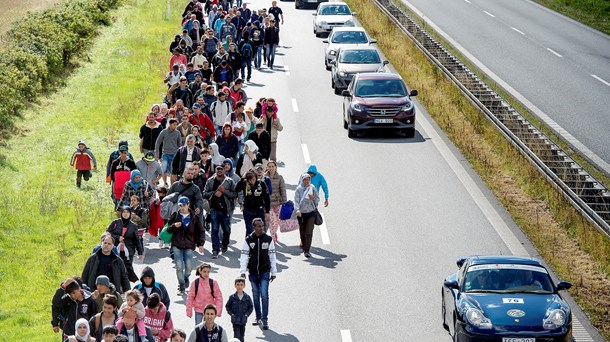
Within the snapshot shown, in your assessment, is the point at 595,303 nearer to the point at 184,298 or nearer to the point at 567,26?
the point at 184,298

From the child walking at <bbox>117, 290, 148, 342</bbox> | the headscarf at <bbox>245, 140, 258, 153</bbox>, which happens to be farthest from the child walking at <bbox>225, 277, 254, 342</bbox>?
the headscarf at <bbox>245, 140, 258, 153</bbox>

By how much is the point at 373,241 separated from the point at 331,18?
27755 mm

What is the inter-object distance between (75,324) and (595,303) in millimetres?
8308

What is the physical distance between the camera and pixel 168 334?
14672 millimetres

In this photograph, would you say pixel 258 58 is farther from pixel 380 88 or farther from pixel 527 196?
pixel 527 196

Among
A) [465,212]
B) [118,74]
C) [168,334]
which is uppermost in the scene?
[168,334]

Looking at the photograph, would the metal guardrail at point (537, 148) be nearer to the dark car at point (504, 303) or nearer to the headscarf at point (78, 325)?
the dark car at point (504, 303)

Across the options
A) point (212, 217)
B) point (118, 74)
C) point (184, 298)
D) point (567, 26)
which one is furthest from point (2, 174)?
point (567, 26)

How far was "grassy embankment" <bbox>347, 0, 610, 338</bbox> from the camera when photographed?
19.4 m

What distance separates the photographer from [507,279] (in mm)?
16578

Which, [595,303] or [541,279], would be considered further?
[595,303]

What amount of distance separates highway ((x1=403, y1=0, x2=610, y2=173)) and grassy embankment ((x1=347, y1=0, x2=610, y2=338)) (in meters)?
2.41

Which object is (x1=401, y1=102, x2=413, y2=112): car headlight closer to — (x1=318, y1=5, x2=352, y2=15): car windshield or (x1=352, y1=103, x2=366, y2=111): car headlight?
(x1=352, y1=103, x2=366, y2=111): car headlight

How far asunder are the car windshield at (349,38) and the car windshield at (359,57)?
3.82m
